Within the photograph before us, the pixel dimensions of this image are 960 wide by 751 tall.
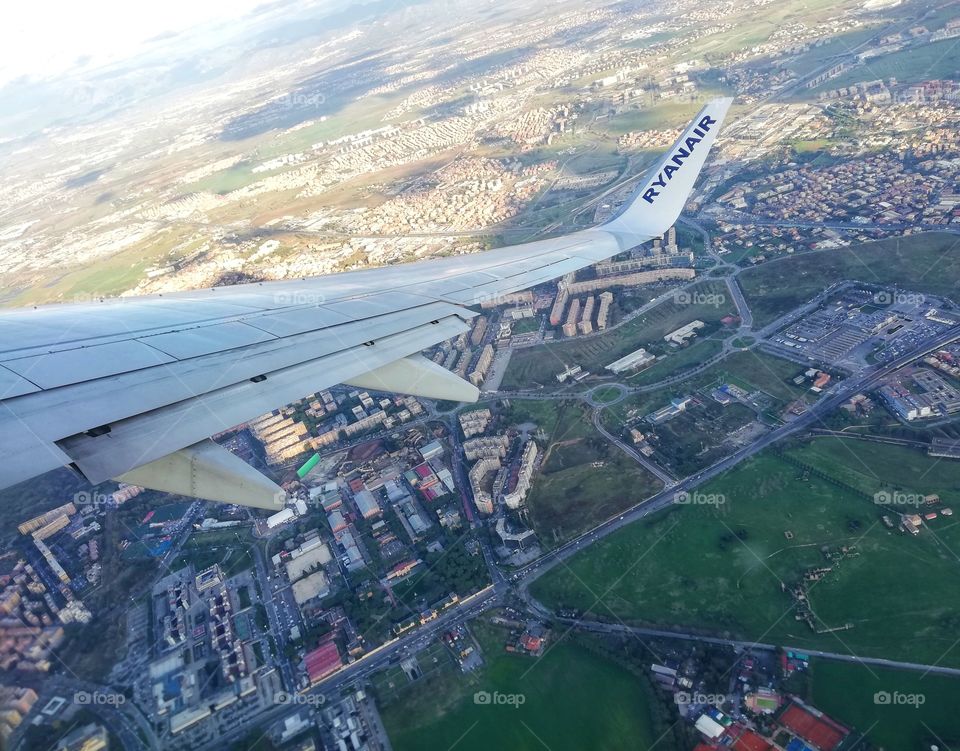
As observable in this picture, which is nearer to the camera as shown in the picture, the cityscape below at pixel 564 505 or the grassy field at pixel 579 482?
the cityscape below at pixel 564 505

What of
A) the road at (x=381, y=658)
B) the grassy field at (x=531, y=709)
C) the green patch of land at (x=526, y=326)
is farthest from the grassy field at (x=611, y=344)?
the grassy field at (x=531, y=709)

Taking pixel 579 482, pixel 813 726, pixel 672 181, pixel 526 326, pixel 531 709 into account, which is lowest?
pixel 813 726

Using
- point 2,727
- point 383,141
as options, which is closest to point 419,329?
point 2,727

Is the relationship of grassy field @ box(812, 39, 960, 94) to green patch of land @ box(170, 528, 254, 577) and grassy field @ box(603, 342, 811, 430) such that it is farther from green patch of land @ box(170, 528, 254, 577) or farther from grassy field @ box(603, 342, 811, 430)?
green patch of land @ box(170, 528, 254, 577)

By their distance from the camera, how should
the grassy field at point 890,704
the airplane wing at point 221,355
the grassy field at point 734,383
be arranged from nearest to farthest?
1. the airplane wing at point 221,355
2. the grassy field at point 890,704
3. the grassy field at point 734,383

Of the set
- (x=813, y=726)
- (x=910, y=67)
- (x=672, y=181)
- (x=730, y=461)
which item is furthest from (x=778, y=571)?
(x=910, y=67)

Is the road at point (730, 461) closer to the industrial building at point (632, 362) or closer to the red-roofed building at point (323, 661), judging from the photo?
the red-roofed building at point (323, 661)

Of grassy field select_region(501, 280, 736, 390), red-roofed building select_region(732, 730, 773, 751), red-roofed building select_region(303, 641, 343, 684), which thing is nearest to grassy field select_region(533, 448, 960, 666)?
red-roofed building select_region(732, 730, 773, 751)

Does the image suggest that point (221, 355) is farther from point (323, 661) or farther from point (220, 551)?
point (220, 551)
